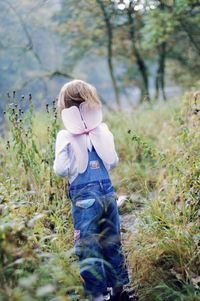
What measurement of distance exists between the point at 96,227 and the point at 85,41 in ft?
40.2

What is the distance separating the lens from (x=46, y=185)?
4746 mm

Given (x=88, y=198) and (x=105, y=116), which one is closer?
(x=88, y=198)

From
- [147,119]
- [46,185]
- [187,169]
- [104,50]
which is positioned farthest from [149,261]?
[104,50]

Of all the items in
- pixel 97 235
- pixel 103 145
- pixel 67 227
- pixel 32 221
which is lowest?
pixel 67 227

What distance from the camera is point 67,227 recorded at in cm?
430

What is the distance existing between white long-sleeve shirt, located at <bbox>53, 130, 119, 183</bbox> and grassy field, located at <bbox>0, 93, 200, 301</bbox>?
1.21 feet

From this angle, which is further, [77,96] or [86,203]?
[77,96]

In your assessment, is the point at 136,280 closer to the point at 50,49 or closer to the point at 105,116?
the point at 105,116

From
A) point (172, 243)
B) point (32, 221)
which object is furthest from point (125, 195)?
point (32, 221)

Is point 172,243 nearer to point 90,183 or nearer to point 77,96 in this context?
point 90,183

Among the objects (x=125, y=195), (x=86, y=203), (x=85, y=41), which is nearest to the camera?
(x=86, y=203)

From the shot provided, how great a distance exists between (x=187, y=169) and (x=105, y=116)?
4.93 m

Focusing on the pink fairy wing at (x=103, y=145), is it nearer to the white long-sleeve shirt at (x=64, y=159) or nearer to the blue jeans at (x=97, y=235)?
the white long-sleeve shirt at (x=64, y=159)

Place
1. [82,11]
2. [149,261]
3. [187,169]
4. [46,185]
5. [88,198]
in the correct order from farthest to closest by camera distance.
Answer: [82,11]
[46,185]
[187,169]
[149,261]
[88,198]
